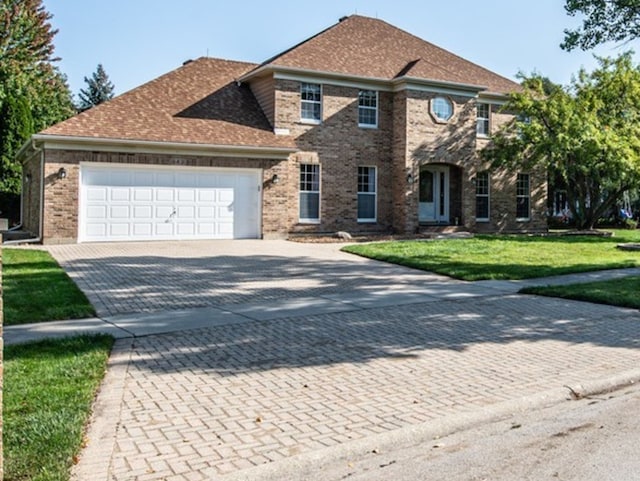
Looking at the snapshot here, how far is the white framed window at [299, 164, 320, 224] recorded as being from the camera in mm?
24078

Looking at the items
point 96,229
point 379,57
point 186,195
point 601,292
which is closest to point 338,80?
point 379,57

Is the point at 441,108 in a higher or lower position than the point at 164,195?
higher

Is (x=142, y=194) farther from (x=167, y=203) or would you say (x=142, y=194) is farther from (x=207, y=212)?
→ (x=207, y=212)

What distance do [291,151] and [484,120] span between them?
1060cm

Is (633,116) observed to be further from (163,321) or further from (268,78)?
(163,321)

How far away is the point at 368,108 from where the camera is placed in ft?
83.2

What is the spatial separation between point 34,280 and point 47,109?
118 feet

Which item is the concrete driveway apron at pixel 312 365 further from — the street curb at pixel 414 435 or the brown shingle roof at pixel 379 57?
the brown shingle roof at pixel 379 57

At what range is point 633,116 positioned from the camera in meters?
27.4

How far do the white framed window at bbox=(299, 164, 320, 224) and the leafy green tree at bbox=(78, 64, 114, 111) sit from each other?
4603 centimetres

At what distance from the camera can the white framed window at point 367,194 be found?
25.3 m

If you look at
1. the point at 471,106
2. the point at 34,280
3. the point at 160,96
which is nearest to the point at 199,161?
the point at 160,96

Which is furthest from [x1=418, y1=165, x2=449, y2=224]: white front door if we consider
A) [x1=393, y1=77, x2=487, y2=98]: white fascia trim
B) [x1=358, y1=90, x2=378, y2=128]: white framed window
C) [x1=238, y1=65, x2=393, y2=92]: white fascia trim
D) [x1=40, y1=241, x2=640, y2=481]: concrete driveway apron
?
[x1=40, y1=241, x2=640, y2=481]: concrete driveway apron

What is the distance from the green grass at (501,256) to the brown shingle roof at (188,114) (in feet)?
21.0
